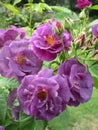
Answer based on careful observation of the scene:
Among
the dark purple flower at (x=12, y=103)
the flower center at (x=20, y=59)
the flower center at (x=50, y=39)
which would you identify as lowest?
the dark purple flower at (x=12, y=103)

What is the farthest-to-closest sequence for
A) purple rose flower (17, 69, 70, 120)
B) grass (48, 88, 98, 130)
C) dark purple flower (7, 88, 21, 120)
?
grass (48, 88, 98, 130)
dark purple flower (7, 88, 21, 120)
purple rose flower (17, 69, 70, 120)

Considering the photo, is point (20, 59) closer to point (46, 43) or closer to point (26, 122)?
point (46, 43)

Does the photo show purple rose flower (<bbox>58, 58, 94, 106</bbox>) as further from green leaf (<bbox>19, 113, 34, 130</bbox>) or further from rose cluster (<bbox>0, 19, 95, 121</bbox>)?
green leaf (<bbox>19, 113, 34, 130</bbox>)

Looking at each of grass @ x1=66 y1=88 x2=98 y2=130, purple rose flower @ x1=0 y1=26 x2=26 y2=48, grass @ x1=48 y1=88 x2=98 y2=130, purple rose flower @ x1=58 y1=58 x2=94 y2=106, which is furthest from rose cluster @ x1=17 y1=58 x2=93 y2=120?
grass @ x1=66 y1=88 x2=98 y2=130

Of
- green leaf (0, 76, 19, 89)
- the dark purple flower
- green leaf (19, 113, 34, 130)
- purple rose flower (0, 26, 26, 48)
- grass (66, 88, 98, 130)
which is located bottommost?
grass (66, 88, 98, 130)

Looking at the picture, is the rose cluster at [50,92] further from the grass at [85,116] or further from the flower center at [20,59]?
the grass at [85,116]

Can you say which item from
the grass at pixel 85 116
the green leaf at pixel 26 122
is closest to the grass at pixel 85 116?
the grass at pixel 85 116

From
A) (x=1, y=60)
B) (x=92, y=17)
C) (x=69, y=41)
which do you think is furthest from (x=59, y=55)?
(x=92, y=17)
